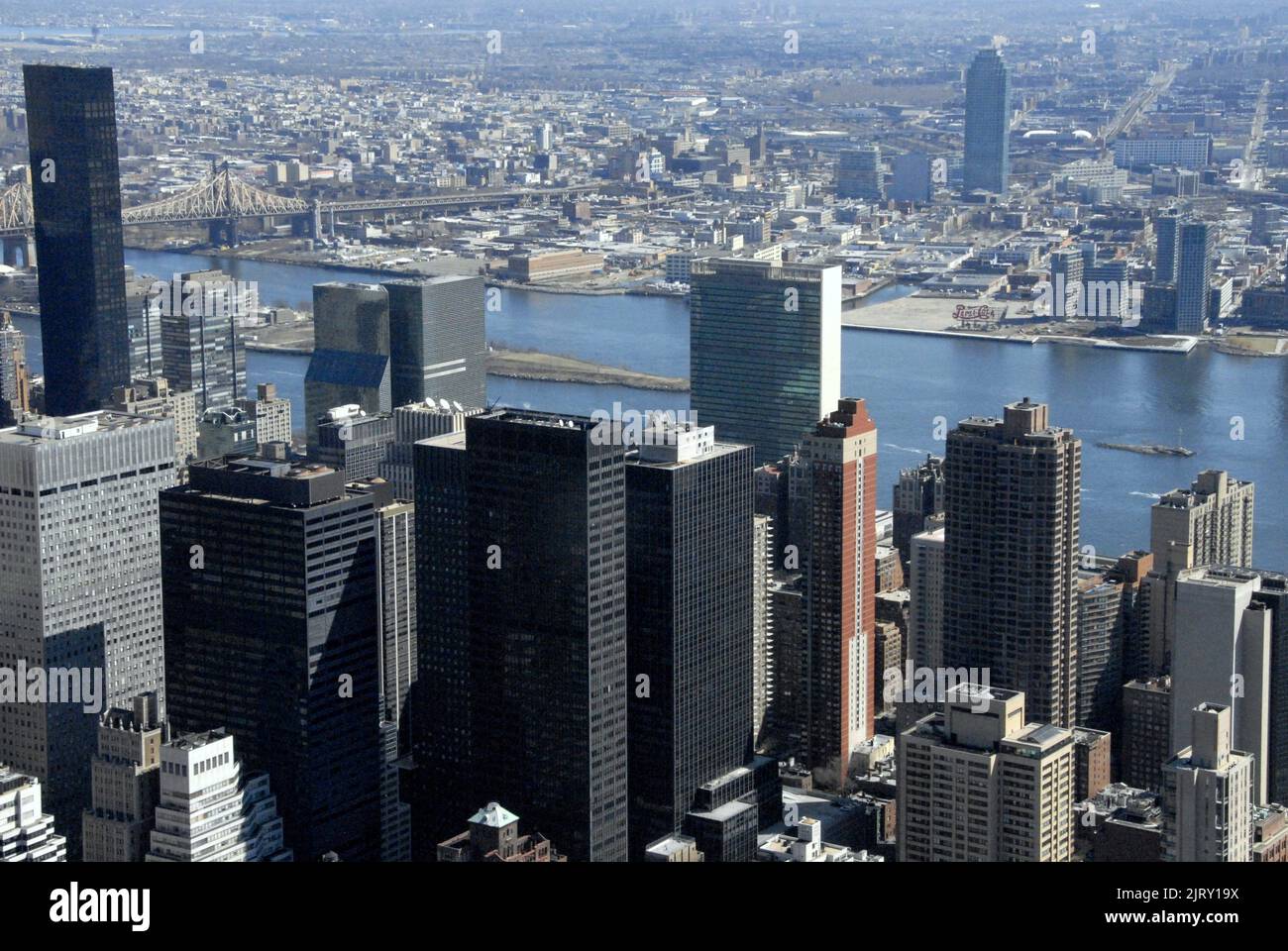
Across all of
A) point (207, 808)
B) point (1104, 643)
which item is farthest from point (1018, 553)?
point (207, 808)

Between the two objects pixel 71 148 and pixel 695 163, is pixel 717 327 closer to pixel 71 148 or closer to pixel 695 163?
pixel 71 148

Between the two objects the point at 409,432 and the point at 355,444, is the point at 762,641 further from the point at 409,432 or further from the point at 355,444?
the point at 355,444

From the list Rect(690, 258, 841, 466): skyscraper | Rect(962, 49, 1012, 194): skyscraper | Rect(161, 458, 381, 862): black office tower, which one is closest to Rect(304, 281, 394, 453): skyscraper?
Rect(690, 258, 841, 466): skyscraper

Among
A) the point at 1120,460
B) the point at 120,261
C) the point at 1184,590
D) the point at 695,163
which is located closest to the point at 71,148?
the point at 120,261

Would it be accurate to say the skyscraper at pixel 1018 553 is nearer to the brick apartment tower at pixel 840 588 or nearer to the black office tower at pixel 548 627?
the brick apartment tower at pixel 840 588

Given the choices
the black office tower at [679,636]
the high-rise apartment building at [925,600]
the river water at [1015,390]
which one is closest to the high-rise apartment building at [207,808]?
the black office tower at [679,636]
